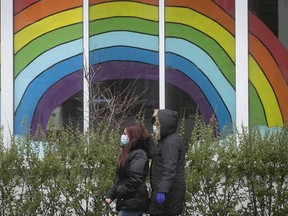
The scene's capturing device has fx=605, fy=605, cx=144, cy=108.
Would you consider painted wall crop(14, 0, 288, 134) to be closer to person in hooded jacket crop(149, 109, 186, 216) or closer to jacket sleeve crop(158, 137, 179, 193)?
person in hooded jacket crop(149, 109, 186, 216)

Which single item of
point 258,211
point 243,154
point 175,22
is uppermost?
point 175,22

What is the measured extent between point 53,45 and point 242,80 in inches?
135

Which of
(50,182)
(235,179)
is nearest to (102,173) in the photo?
(50,182)

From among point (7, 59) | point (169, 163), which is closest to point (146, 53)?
point (7, 59)

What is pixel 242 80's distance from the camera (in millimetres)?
10766

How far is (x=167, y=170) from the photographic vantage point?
265 inches

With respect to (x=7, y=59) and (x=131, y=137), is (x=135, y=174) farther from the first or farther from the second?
(x=7, y=59)

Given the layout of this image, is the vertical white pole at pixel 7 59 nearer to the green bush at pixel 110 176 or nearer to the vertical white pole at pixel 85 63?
the vertical white pole at pixel 85 63

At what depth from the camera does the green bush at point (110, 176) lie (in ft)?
28.5

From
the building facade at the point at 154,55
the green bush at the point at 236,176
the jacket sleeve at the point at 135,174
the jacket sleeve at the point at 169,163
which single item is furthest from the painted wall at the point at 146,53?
the jacket sleeve at the point at 135,174

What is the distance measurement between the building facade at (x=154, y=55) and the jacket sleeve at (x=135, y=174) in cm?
395

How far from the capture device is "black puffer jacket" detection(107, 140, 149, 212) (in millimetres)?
6812

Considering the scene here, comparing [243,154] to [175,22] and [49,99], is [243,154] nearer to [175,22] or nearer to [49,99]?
[175,22]

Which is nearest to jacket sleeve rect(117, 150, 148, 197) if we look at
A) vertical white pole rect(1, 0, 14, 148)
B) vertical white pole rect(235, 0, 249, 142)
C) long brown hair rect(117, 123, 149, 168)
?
long brown hair rect(117, 123, 149, 168)
